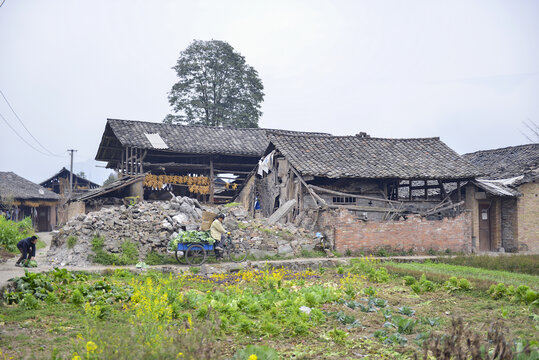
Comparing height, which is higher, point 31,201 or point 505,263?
point 31,201

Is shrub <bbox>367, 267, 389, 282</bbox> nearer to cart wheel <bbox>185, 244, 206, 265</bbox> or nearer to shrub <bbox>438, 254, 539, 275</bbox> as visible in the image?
shrub <bbox>438, 254, 539, 275</bbox>

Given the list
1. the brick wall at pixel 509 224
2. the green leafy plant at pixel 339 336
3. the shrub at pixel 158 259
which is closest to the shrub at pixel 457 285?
Answer: the green leafy plant at pixel 339 336

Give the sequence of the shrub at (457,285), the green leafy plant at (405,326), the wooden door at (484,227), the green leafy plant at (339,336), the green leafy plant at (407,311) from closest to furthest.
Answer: the green leafy plant at (339,336), the green leafy plant at (405,326), the green leafy plant at (407,311), the shrub at (457,285), the wooden door at (484,227)

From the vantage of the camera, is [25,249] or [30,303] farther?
[25,249]

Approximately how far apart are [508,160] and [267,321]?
23.3 meters

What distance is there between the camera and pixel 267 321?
7.14 m

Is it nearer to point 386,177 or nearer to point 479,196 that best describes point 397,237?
point 386,177

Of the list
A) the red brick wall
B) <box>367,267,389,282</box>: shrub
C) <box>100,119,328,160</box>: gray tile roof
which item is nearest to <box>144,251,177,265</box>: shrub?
the red brick wall

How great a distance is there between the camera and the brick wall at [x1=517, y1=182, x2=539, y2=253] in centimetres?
2238

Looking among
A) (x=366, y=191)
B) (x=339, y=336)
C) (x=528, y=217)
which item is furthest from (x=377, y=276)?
(x=528, y=217)

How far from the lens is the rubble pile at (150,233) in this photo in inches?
645

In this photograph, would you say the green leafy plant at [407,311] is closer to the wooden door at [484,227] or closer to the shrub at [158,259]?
the shrub at [158,259]

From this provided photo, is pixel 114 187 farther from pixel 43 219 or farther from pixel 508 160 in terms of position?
pixel 508 160

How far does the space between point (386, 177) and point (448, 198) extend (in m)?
3.47
